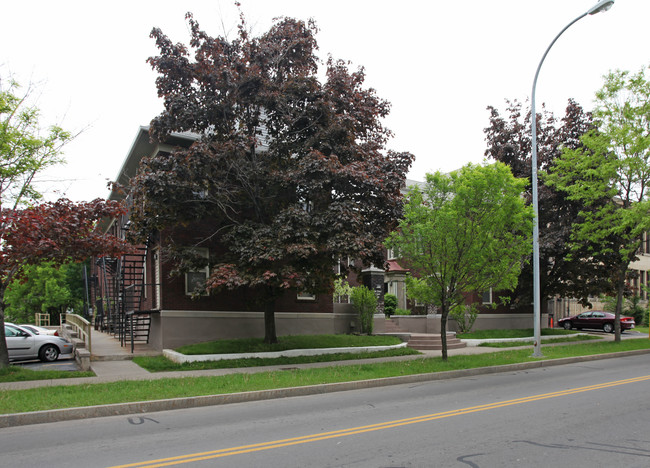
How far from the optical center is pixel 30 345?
1673 centimetres

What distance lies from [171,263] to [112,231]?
17.3m

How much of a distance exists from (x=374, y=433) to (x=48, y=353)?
1412 cm

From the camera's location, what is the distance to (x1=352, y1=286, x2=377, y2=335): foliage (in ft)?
72.2

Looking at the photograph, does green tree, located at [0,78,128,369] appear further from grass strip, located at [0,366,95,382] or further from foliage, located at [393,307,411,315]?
foliage, located at [393,307,411,315]

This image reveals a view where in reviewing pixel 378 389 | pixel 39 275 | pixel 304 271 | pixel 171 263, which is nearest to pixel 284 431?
pixel 378 389

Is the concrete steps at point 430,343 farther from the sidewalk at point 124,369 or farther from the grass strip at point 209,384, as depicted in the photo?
the grass strip at point 209,384

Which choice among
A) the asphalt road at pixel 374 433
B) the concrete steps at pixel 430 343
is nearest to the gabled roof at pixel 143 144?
the asphalt road at pixel 374 433

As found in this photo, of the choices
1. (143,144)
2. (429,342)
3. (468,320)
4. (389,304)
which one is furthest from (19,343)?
(468,320)

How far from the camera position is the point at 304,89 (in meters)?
15.7

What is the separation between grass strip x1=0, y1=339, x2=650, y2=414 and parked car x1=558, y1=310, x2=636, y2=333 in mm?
20050

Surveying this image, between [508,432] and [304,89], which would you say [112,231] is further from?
[508,432]

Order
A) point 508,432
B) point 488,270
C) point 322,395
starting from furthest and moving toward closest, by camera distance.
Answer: point 488,270 < point 322,395 < point 508,432

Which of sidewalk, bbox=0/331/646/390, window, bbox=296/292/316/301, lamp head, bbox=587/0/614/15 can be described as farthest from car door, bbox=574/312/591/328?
lamp head, bbox=587/0/614/15

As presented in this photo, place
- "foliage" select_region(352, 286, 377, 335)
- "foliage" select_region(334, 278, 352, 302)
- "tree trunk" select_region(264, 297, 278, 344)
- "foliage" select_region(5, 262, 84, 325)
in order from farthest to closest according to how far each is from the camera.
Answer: "foliage" select_region(5, 262, 84, 325) → "foliage" select_region(334, 278, 352, 302) → "foliage" select_region(352, 286, 377, 335) → "tree trunk" select_region(264, 297, 278, 344)
